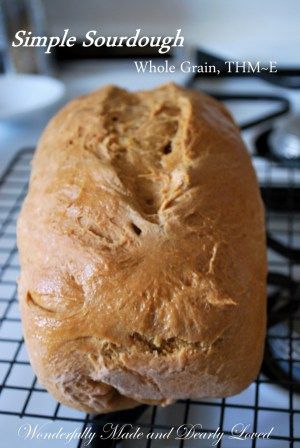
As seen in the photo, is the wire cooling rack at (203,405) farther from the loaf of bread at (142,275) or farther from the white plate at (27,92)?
the white plate at (27,92)

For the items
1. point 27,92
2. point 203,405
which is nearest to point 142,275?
point 203,405

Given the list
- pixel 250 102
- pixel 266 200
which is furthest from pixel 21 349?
pixel 250 102

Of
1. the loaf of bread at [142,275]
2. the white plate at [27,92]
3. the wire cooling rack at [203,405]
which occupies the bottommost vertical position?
the wire cooling rack at [203,405]

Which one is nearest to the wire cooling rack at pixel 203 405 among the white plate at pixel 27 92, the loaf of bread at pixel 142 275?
the loaf of bread at pixel 142 275

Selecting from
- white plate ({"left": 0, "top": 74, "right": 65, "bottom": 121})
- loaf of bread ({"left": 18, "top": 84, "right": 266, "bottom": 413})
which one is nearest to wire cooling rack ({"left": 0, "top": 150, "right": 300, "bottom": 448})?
loaf of bread ({"left": 18, "top": 84, "right": 266, "bottom": 413})

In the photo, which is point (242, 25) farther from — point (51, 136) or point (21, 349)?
point (21, 349)

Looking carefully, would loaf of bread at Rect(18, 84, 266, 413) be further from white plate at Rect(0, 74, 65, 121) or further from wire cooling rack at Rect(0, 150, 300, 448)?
white plate at Rect(0, 74, 65, 121)
